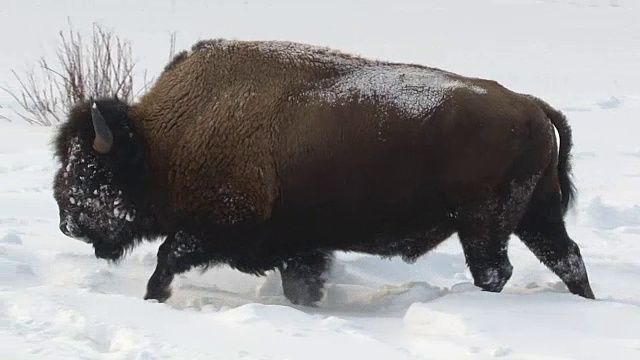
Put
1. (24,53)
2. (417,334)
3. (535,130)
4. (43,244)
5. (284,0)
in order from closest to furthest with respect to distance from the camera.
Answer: (417,334) < (535,130) < (43,244) < (24,53) < (284,0)

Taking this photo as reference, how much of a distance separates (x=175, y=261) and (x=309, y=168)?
2.80 ft

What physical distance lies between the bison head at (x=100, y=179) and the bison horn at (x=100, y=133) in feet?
0.04

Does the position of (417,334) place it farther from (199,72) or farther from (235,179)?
(199,72)

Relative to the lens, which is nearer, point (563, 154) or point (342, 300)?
point (342, 300)

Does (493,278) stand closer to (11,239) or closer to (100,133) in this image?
(100,133)

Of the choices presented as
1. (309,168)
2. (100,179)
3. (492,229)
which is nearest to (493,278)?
(492,229)

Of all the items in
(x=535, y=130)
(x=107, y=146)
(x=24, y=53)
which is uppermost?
(x=535, y=130)

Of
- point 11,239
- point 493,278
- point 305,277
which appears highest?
point 493,278

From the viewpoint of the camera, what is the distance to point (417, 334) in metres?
3.78

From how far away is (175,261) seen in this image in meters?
4.88

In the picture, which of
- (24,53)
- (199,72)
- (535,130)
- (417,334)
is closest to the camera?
(417,334)

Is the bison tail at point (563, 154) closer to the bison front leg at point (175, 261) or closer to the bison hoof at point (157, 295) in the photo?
the bison front leg at point (175, 261)

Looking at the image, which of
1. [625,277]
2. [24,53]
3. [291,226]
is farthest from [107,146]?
[24,53]

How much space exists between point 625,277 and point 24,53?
53.8ft
